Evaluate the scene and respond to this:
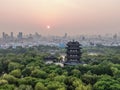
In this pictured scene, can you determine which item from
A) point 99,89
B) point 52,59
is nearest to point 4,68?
point 52,59

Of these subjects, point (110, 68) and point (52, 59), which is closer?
point (110, 68)

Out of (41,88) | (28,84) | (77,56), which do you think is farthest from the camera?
(77,56)

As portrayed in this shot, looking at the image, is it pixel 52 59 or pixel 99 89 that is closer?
pixel 99 89

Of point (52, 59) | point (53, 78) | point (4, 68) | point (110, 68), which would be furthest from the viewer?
point (52, 59)

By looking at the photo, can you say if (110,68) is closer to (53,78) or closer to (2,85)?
(53,78)

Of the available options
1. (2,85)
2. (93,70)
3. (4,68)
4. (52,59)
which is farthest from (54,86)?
(52,59)

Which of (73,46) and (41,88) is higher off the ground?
(73,46)

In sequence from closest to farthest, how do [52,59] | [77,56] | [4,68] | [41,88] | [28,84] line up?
1. [41,88]
2. [28,84]
3. [4,68]
4. [77,56]
5. [52,59]

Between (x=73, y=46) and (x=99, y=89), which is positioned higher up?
A: (x=73, y=46)

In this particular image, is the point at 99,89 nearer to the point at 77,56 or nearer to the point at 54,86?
the point at 54,86
